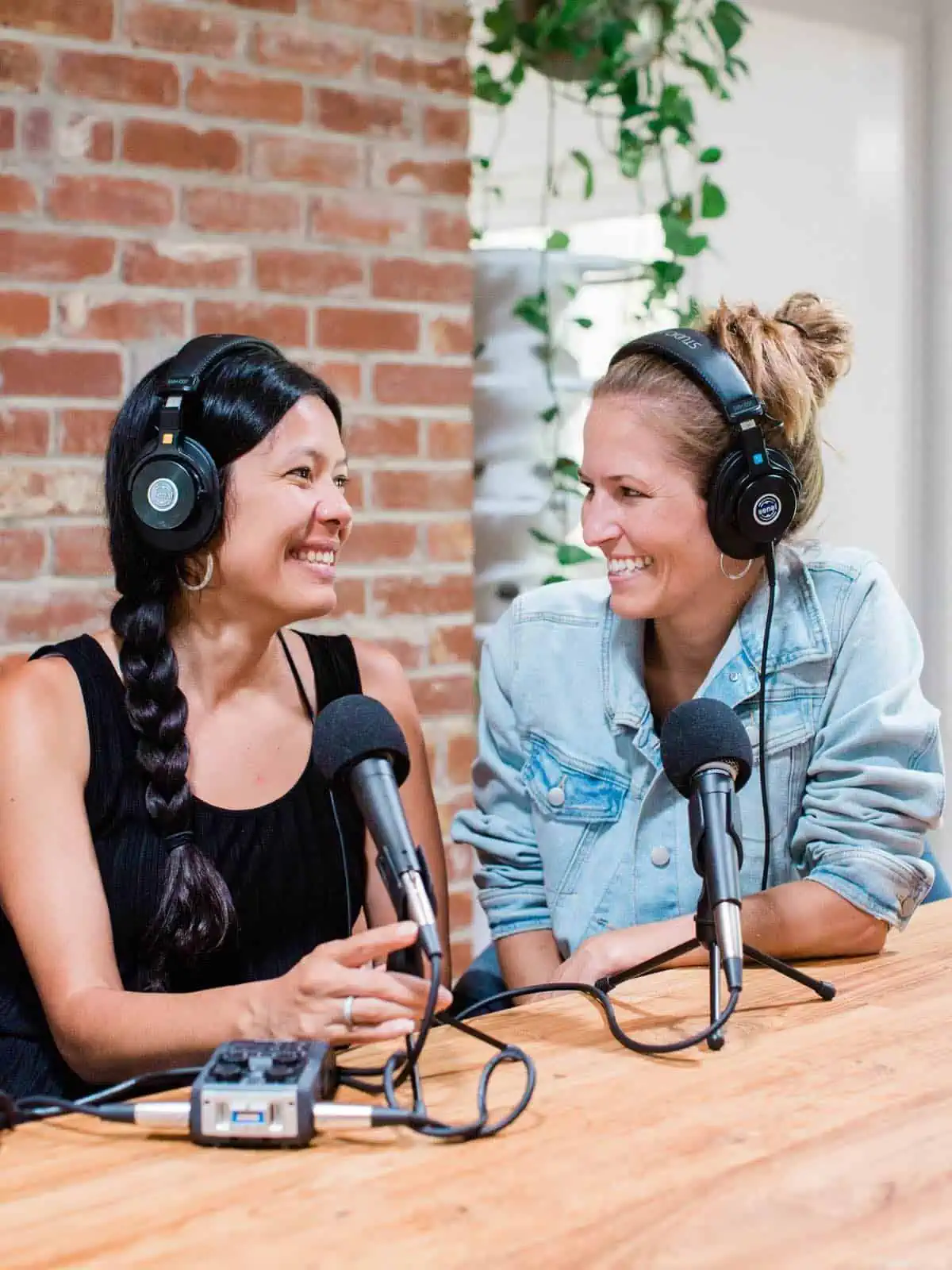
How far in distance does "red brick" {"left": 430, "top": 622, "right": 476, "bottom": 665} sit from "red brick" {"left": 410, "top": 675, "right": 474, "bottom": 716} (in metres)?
0.03

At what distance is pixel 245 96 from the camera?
2154 mm

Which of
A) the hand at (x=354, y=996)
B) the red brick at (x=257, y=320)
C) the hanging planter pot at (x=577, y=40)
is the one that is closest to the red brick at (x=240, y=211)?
the red brick at (x=257, y=320)

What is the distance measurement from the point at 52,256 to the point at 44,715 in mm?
837

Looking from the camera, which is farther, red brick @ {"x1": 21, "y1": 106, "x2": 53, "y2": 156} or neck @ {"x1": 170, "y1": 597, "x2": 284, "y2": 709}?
red brick @ {"x1": 21, "y1": 106, "x2": 53, "y2": 156}

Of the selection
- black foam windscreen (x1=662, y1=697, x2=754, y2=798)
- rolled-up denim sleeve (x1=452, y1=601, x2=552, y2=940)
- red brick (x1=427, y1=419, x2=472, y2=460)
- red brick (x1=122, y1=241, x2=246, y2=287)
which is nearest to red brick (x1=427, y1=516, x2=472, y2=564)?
red brick (x1=427, y1=419, x2=472, y2=460)

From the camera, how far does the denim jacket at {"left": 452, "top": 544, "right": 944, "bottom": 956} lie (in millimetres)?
1501

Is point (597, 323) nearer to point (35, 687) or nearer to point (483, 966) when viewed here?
point (483, 966)

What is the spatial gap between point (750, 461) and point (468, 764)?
1.01 m

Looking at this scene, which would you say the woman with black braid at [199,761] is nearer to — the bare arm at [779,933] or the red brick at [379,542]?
the bare arm at [779,933]

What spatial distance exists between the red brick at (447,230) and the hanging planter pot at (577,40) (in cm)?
41

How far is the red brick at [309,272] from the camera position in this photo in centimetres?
219

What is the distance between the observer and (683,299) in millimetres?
2957

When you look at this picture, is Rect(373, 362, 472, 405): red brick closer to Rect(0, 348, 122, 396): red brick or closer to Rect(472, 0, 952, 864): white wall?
Answer: Rect(0, 348, 122, 396): red brick

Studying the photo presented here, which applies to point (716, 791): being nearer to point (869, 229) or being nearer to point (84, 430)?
point (84, 430)
